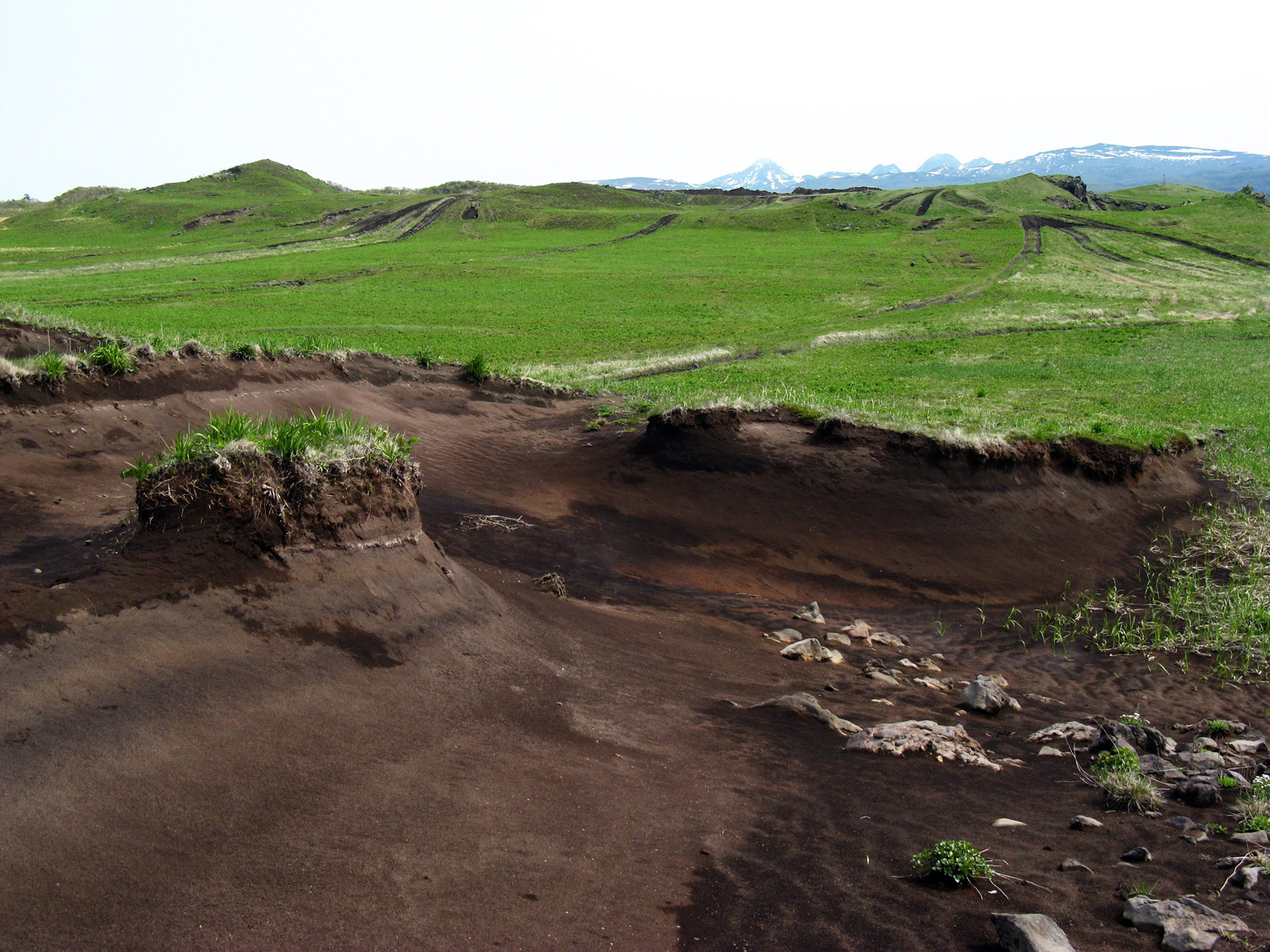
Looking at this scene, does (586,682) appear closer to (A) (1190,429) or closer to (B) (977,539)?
(B) (977,539)

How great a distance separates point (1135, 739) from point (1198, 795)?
1563 millimetres

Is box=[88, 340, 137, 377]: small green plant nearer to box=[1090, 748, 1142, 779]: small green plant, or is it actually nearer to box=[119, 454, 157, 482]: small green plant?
box=[119, 454, 157, 482]: small green plant

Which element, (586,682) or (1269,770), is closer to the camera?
(1269,770)

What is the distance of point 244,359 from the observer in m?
19.8

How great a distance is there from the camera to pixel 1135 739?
8281 millimetres

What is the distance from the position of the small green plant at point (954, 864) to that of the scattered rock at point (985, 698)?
14.2 ft

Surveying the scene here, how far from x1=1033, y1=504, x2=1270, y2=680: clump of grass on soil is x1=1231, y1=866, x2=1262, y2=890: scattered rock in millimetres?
6498

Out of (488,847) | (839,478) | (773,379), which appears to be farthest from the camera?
(773,379)

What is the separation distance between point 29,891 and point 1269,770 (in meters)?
9.94

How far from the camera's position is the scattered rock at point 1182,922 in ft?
15.4

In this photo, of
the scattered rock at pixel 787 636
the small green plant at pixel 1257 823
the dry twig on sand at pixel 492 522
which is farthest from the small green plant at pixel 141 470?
the small green plant at pixel 1257 823

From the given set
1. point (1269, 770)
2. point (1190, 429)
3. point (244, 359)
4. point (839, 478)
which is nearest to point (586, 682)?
point (1269, 770)

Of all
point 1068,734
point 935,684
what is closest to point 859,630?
point 935,684

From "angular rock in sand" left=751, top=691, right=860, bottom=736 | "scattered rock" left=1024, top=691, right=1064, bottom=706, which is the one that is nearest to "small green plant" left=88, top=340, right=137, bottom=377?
"angular rock in sand" left=751, top=691, right=860, bottom=736
